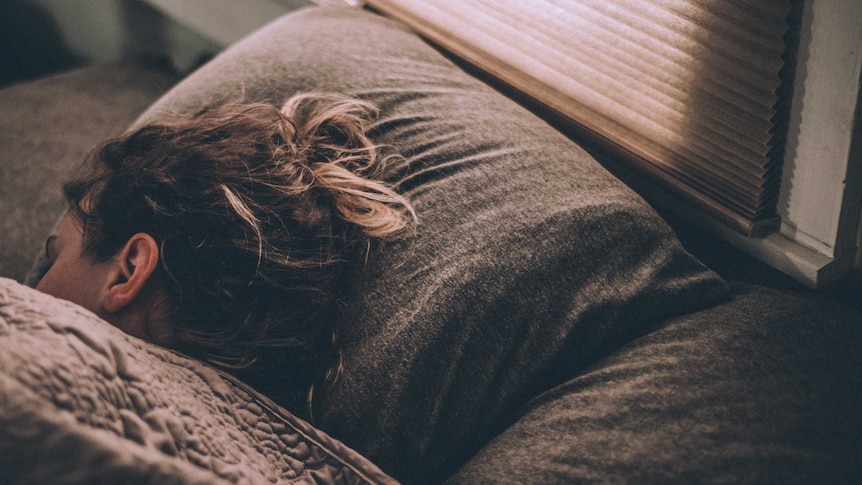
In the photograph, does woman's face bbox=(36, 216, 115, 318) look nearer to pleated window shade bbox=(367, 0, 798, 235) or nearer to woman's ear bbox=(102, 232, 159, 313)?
woman's ear bbox=(102, 232, 159, 313)

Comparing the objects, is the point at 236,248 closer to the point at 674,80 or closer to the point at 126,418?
the point at 126,418

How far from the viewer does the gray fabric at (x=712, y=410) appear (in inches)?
19.1

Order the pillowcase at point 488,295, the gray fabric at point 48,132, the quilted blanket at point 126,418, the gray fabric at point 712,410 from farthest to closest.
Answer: the gray fabric at point 48,132 → the pillowcase at point 488,295 → the gray fabric at point 712,410 → the quilted blanket at point 126,418

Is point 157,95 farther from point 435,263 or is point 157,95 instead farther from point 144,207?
point 435,263

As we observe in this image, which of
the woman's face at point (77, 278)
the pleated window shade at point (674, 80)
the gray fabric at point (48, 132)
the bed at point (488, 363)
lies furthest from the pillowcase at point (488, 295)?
the gray fabric at point (48, 132)

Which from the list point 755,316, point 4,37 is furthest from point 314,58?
point 4,37

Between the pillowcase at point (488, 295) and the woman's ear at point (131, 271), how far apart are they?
0.23m

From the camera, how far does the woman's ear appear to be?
674mm

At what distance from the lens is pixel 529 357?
0.62 meters

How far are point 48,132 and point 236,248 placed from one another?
2.48 ft

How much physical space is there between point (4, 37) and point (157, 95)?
0.99 m

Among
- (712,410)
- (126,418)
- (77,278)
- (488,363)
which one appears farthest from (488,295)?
(77,278)

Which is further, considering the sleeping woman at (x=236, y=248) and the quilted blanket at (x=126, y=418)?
the sleeping woman at (x=236, y=248)

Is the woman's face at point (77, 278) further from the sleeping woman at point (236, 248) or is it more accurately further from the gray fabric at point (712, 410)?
the gray fabric at point (712, 410)
